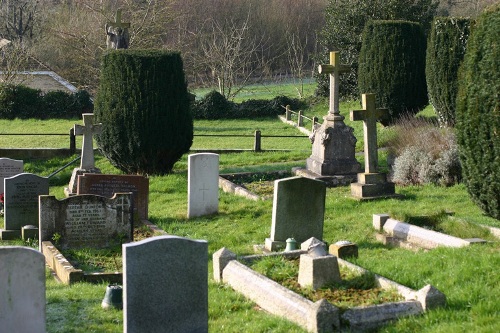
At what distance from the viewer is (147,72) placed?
2039cm

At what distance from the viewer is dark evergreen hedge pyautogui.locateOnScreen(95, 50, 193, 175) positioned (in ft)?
67.0

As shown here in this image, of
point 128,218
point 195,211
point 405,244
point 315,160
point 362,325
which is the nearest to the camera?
point 362,325

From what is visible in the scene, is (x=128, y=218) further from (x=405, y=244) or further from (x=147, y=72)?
(x=147, y=72)

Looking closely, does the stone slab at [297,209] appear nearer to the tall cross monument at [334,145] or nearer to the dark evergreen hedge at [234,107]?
the tall cross monument at [334,145]

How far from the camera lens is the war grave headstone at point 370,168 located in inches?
645

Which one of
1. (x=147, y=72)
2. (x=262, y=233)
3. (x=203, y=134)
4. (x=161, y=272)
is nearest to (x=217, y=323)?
(x=161, y=272)

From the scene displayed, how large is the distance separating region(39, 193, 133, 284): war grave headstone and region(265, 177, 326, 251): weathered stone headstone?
2721mm

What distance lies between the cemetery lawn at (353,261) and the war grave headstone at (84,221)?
117 cm

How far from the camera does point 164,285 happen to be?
24.8 feet

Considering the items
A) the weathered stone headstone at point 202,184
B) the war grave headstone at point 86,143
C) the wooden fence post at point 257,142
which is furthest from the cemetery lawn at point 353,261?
the wooden fence post at point 257,142

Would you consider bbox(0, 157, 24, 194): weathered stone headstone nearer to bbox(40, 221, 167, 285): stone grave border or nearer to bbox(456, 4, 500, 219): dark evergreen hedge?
bbox(40, 221, 167, 285): stone grave border

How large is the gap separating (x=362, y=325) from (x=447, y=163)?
9.78 m

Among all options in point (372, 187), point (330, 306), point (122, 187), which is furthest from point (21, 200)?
point (330, 306)

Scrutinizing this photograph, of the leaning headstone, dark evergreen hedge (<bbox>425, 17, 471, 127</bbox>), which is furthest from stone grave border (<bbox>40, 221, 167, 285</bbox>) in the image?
dark evergreen hedge (<bbox>425, 17, 471, 127</bbox>)
